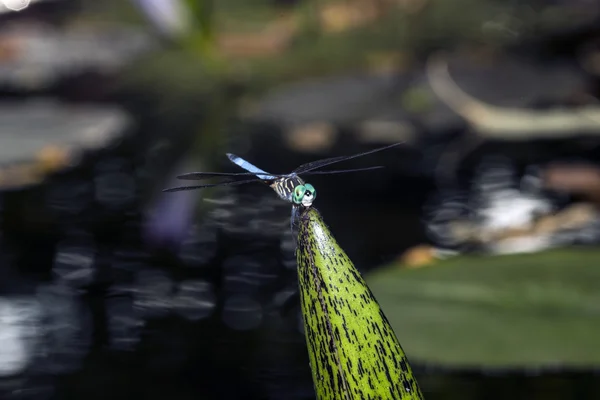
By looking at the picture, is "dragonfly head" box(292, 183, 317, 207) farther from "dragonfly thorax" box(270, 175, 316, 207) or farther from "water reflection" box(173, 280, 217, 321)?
"water reflection" box(173, 280, 217, 321)

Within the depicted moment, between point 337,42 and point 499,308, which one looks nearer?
point 499,308

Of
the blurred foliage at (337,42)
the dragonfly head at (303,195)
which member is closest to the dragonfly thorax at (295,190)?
the dragonfly head at (303,195)

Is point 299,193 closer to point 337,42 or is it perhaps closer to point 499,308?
point 499,308

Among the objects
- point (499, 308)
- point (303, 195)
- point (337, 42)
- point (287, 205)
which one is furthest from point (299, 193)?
point (337, 42)

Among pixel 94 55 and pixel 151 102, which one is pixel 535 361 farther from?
pixel 94 55

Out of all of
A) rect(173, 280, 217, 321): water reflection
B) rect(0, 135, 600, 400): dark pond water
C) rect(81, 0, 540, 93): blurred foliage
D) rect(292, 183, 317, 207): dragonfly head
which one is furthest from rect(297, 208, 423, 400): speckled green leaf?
rect(81, 0, 540, 93): blurred foliage

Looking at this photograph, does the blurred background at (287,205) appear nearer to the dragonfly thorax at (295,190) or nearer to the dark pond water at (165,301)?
the dark pond water at (165,301)

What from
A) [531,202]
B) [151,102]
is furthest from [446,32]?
[531,202]
